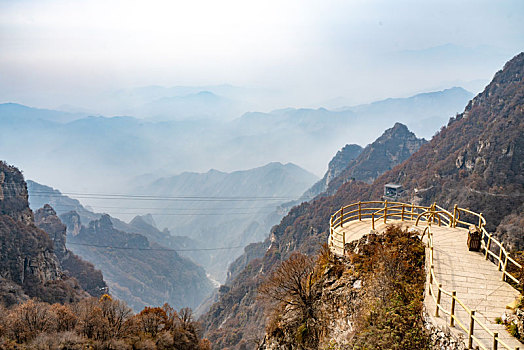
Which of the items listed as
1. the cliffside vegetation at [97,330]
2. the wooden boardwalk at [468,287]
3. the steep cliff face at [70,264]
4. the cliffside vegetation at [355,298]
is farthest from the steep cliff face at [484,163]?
the steep cliff face at [70,264]

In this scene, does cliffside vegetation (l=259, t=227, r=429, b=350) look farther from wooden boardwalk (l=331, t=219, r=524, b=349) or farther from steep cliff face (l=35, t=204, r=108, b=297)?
steep cliff face (l=35, t=204, r=108, b=297)

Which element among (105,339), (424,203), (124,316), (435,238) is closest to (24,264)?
(124,316)

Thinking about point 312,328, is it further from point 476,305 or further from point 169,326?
point 169,326

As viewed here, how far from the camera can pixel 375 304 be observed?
44.1 feet

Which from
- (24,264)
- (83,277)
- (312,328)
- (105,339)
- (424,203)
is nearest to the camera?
(312,328)

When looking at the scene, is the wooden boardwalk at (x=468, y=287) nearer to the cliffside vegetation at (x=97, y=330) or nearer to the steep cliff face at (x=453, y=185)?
the cliffside vegetation at (x=97, y=330)

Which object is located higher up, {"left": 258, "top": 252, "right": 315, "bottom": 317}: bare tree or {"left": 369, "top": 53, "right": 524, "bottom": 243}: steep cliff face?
{"left": 369, "top": 53, "right": 524, "bottom": 243}: steep cliff face

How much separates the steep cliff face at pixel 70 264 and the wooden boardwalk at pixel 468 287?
354ft

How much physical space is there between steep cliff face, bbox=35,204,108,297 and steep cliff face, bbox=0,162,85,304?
2754 cm

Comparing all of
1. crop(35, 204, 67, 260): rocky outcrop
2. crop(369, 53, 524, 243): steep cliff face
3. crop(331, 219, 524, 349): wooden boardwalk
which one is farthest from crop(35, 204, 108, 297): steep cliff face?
crop(331, 219, 524, 349): wooden boardwalk

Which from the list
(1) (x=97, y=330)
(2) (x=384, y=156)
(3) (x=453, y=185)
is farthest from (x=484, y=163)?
(2) (x=384, y=156)

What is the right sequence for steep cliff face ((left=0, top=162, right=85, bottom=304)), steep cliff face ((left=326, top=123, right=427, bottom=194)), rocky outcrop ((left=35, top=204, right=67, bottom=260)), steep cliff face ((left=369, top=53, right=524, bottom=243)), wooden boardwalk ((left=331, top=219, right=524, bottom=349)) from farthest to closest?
steep cliff face ((left=326, top=123, right=427, bottom=194))
rocky outcrop ((left=35, top=204, right=67, bottom=260))
steep cliff face ((left=369, top=53, right=524, bottom=243))
steep cliff face ((left=0, top=162, right=85, bottom=304))
wooden boardwalk ((left=331, top=219, right=524, bottom=349))

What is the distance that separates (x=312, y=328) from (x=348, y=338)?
349 centimetres

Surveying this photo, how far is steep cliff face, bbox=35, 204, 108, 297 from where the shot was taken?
109 metres
